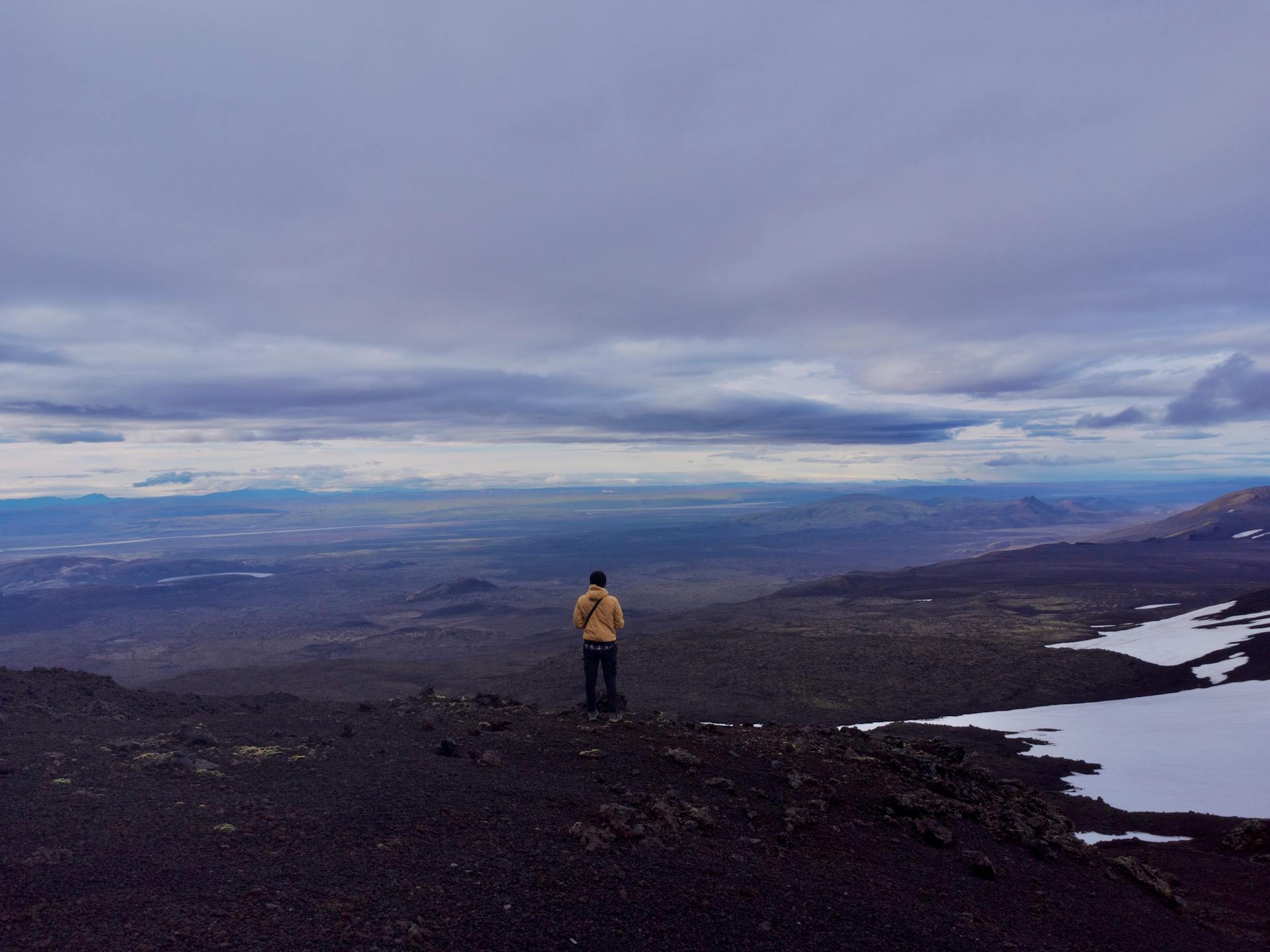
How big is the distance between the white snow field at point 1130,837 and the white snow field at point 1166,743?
204cm

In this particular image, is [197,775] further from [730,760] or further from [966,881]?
[966,881]

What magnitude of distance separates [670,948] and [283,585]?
153 meters

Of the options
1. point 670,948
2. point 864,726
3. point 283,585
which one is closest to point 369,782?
point 670,948

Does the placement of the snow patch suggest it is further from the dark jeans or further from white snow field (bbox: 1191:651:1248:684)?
white snow field (bbox: 1191:651:1248:684)

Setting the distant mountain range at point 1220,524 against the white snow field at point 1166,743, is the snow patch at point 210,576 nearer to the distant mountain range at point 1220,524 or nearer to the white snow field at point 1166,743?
the white snow field at point 1166,743

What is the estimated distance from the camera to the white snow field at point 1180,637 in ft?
113

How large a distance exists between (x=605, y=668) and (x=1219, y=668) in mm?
29749

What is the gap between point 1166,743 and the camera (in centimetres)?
1919

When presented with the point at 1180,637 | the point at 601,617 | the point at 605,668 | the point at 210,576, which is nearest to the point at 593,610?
the point at 601,617

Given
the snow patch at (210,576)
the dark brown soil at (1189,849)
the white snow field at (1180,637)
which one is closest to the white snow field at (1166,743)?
the dark brown soil at (1189,849)

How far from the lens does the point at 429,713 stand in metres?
12.6

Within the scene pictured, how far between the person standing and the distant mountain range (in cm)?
15897

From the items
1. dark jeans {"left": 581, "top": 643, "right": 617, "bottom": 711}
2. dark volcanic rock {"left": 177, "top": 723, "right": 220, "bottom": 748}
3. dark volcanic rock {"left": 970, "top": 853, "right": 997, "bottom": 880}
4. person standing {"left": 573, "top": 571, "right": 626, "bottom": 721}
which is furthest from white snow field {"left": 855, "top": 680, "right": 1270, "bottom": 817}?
dark volcanic rock {"left": 177, "top": 723, "right": 220, "bottom": 748}

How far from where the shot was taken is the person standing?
38.0 ft
